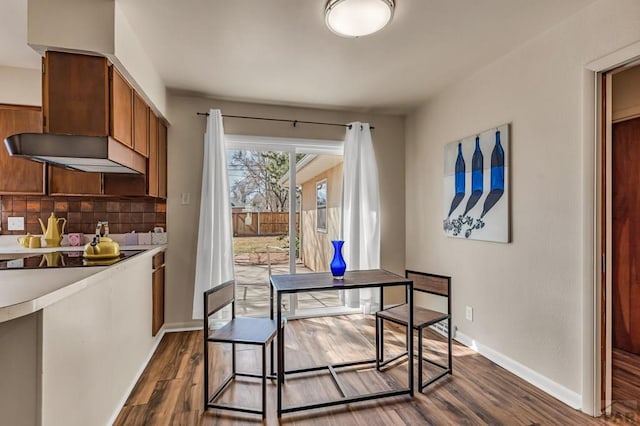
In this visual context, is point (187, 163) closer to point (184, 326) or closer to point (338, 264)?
point (184, 326)

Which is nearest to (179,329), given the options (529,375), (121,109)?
(121,109)

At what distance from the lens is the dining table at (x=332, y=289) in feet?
6.91

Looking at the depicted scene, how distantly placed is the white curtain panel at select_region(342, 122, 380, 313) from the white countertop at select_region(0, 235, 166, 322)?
2433mm

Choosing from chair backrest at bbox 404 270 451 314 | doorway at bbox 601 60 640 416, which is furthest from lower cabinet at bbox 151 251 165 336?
doorway at bbox 601 60 640 416

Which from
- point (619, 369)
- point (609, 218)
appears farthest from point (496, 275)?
point (619, 369)

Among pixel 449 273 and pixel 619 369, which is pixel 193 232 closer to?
pixel 449 273

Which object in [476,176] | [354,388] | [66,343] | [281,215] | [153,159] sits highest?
[153,159]

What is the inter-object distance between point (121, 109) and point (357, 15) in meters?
1.68

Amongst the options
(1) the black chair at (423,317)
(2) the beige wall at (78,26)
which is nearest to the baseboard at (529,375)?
(1) the black chair at (423,317)

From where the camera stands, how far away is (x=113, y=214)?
3.38m

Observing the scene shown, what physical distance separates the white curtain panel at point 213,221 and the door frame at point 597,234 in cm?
301

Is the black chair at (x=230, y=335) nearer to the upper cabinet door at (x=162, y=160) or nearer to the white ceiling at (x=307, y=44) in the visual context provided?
the upper cabinet door at (x=162, y=160)

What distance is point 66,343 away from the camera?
1445 mm

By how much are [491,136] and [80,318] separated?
10.1 ft
